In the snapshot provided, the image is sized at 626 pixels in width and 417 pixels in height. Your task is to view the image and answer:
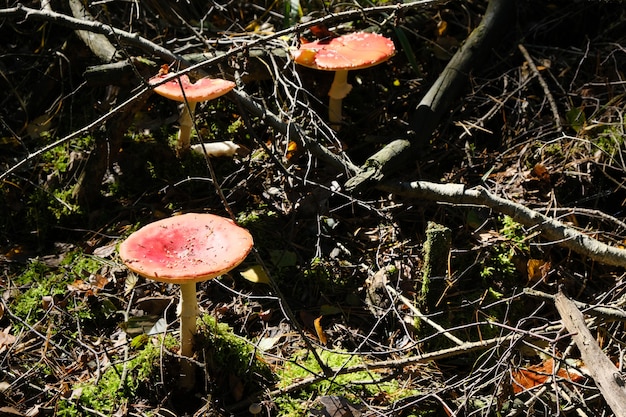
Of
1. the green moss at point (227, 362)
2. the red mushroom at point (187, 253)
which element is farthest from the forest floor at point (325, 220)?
the red mushroom at point (187, 253)

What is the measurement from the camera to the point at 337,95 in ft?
14.8

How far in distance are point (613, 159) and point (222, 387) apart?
2.71 meters

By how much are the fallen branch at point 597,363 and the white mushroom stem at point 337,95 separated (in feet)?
7.32

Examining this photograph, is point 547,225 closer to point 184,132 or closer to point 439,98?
point 439,98

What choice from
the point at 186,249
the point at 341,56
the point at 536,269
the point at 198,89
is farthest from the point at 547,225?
the point at 198,89

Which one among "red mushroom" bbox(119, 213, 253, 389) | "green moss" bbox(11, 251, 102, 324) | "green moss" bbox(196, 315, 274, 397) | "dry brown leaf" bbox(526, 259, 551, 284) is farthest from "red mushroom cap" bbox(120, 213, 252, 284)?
"dry brown leaf" bbox(526, 259, 551, 284)

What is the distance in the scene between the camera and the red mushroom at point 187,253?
107 inches

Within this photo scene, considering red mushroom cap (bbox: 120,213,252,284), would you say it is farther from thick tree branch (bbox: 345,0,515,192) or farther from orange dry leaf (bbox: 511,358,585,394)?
orange dry leaf (bbox: 511,358,585,394)

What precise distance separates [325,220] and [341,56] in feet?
3.49

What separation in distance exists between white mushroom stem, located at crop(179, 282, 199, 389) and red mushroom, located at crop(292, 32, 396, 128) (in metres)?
1.82

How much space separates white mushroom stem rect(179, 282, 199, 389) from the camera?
2980 millimetres

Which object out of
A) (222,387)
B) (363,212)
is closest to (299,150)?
(363,212)

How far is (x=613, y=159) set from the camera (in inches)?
160

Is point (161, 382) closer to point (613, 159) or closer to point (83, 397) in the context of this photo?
point (83, 397)
